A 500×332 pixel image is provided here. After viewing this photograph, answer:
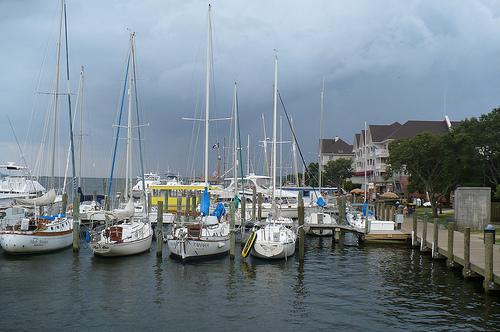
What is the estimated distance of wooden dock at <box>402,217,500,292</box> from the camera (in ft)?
61.4

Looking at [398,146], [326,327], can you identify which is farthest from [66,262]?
[398,146]

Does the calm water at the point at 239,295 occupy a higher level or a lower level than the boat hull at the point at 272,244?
lower

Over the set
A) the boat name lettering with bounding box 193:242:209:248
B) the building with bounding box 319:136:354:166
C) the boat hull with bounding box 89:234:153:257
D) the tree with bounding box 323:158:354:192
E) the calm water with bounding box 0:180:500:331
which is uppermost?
the building with bounding box 319:136:354:166

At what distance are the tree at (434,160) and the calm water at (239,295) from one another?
17415 millimetres

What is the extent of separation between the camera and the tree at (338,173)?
311 feet

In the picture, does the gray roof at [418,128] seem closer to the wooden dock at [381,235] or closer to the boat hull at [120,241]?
the wooden dock at [381,235]

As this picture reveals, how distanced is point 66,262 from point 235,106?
25.3m

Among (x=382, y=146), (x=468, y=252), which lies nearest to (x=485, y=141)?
(x=468, y=252)

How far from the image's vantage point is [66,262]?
2734 cm

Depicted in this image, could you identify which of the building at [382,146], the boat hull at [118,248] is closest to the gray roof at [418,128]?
the building at [382,146]

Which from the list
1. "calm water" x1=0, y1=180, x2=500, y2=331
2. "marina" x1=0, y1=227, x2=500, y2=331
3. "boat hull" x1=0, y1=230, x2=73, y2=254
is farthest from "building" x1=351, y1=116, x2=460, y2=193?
"boat hull" x1=0, y1=230, x2=73, y2=254

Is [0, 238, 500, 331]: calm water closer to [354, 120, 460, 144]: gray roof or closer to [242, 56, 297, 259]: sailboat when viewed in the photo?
[242, 56, 297, 259]: sailboat

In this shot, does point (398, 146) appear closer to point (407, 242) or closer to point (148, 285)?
point (407, 242)

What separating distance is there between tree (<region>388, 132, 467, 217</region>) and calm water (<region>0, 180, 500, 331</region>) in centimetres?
1742
